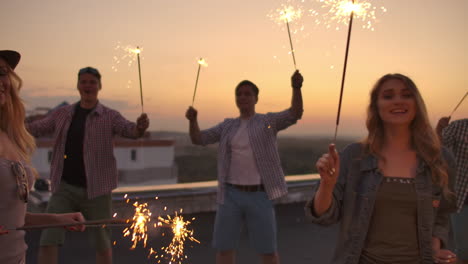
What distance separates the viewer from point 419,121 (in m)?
2.36

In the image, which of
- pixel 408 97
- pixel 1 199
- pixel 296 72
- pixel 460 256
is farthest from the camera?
pixel 296 72

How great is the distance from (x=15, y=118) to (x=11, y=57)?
28 centimetres

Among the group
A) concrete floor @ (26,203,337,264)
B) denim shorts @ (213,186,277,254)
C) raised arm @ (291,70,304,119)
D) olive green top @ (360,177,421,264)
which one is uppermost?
raised arm @ (291,70,304,119)

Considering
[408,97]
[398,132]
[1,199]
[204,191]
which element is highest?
[408,97]

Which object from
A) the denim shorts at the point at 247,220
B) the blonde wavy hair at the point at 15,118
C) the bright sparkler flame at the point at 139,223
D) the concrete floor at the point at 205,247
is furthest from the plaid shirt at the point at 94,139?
the blonde wavy hair at the point at 15,118

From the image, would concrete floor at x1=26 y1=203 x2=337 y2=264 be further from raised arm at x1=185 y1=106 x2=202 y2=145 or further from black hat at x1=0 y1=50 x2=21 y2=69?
black hat at x1=0 y1=50 x2=21 y2=69

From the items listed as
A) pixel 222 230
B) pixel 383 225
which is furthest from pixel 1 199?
pixel 222 230

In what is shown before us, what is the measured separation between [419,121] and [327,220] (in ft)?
2.42

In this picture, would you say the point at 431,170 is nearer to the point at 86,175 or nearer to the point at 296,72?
the point at 296,72

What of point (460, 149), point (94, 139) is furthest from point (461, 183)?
point (94, 139)

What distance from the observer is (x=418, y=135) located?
233 cm

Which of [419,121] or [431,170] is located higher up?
[419,121]

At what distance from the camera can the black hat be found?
2.00 meters

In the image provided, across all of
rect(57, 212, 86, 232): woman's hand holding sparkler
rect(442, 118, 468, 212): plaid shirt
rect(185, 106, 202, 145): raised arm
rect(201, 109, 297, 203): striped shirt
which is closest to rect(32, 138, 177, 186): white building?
rect(185, 106, 202, 145): raised arm
